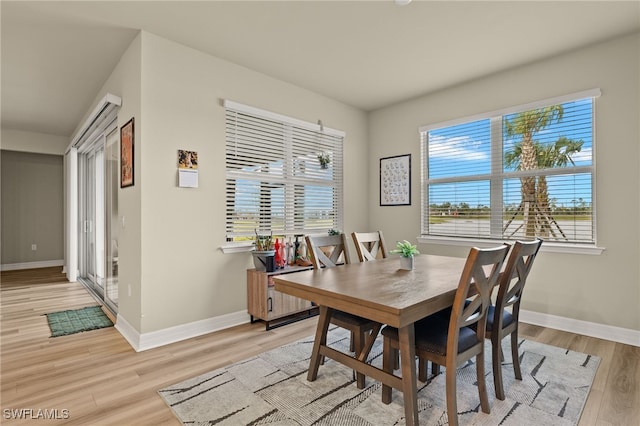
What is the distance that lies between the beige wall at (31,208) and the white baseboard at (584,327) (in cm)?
880

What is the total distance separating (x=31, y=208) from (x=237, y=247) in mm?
6250

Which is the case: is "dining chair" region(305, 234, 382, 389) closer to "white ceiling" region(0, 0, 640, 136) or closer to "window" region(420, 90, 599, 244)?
"white ceiling" region(0, 0, 640, 136)

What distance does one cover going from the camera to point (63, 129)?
19.5ft

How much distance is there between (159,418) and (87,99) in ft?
14.4

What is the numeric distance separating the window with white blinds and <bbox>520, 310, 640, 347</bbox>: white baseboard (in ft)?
8.17

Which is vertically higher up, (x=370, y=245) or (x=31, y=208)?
(x=31, y=208)

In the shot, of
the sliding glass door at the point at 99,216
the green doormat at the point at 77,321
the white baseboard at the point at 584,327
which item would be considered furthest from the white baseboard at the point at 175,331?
the white baseboard at the point at 584,327

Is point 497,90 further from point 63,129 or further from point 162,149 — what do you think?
point 63,129

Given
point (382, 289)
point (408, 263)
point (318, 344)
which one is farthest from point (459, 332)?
point (318, 344)

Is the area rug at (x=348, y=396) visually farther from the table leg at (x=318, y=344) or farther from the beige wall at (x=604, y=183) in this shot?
the beige wall at (x=604, y=183)

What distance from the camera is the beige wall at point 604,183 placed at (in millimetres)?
2855

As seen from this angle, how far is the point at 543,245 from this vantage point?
3.33 metres

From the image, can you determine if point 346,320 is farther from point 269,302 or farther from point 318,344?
point 269,302

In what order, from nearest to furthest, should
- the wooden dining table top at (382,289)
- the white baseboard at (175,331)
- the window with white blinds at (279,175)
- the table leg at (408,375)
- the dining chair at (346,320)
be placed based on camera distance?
1. the wooden dining table top at (382,289)
2. the table leg at (408,375)
3. the dining chair at (346,320)
4. the white baseboard at (175,331)
5. the window with white blinds at (279,175)
